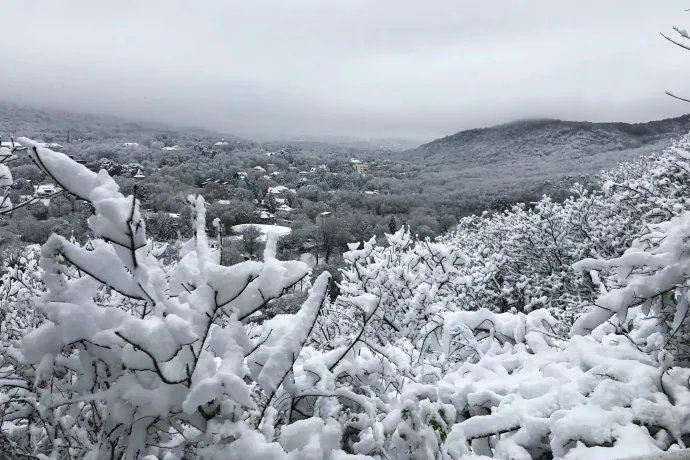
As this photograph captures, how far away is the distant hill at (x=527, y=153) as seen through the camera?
5362 cm

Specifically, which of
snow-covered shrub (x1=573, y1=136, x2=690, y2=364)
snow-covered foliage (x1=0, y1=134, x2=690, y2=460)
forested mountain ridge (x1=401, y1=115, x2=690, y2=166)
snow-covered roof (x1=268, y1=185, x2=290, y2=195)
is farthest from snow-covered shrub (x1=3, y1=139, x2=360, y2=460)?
snow-covered roof (x1=268, y1=185, x2=290, y2=195)

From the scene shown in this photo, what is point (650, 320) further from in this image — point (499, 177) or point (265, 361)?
point (499, 177)

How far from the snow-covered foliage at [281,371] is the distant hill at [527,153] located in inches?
1862

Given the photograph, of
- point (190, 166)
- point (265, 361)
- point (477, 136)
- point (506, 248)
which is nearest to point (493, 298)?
point (506, 248)

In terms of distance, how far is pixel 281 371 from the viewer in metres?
1.53

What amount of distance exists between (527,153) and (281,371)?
9310 cm

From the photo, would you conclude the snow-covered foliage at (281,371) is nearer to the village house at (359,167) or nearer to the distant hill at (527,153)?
the distant hill at (527,153)

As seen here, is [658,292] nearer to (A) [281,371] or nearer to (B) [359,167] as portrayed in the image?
(A) [281,371]

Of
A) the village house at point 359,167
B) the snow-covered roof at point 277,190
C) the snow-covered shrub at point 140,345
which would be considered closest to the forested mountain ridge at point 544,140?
the village house at point 359,167

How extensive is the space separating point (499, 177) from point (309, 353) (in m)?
75.8

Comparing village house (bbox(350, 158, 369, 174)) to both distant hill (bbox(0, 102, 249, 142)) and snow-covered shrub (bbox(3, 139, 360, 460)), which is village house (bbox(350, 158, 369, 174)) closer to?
distant hill (bbox(0, 102, 249, 142))

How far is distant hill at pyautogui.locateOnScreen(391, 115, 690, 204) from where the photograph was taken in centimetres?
5362

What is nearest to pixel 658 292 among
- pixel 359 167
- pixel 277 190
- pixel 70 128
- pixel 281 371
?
pixel 281 371

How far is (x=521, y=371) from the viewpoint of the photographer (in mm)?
2658
